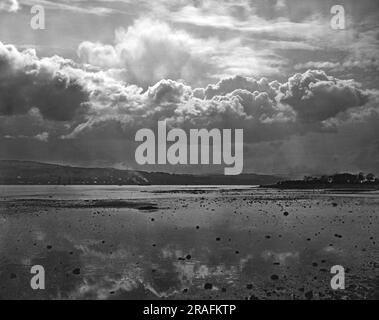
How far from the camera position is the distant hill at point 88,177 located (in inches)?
488

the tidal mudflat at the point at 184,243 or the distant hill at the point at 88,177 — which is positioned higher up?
the distant hill at the point at 88,177

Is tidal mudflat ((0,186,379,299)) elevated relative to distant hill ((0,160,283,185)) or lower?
lower

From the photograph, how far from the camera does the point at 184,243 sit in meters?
11.7

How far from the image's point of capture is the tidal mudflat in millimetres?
10438

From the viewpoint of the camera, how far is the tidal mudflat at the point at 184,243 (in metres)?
10.4

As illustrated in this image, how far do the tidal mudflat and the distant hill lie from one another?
265 millimetres

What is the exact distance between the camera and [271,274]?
423 inches

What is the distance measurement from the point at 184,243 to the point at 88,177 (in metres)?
3.44

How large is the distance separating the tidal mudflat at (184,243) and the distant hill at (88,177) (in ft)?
0.87

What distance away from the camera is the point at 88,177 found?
12969mm
